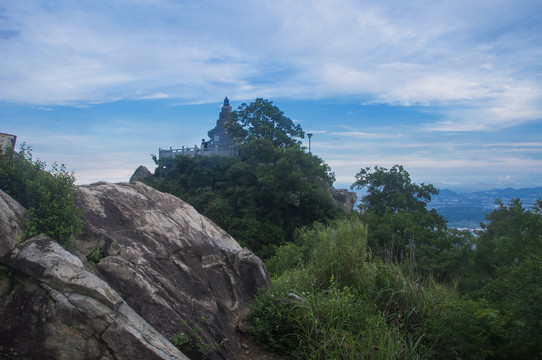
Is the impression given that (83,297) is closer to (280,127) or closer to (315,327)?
(315,327)

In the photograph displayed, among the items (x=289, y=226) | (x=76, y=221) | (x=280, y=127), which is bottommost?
(x=289, y=226)

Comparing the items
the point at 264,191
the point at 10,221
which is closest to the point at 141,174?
the point at 264,191

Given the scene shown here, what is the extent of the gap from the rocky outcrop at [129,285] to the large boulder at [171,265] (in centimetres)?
2

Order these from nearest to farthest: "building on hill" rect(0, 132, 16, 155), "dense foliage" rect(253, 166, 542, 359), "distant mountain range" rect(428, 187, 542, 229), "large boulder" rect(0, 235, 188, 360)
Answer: "large boulder" rect(0, 235, 188, 360) < "dense foliage" rect(253, 166, 542, 359) < "building on hill" rect(0, 132, 16, 155) < "distant mountain range" rect(428, 187, 542, 229)

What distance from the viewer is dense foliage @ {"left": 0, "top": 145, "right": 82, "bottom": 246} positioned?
4.89m

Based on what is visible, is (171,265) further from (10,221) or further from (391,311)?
(391,311)

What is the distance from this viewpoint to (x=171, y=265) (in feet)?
19.6

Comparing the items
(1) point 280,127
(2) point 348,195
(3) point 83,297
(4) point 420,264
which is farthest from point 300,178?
(3) point 83,297

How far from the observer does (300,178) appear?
2536 centimetres

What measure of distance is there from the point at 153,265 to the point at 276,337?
217 cm

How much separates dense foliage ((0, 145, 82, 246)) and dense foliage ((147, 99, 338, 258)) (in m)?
17.8

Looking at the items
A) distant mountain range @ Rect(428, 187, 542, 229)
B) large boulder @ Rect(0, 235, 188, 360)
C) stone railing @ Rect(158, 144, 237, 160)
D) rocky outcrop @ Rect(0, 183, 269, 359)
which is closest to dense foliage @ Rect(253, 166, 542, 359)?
rocky outcrop @ Rect(0, 183, 269, 359)

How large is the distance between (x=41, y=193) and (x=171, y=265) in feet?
6.94

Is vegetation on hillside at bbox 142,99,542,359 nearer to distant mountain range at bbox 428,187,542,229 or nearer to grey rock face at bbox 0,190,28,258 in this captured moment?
grey rock face at bbox 0,190,28,258
